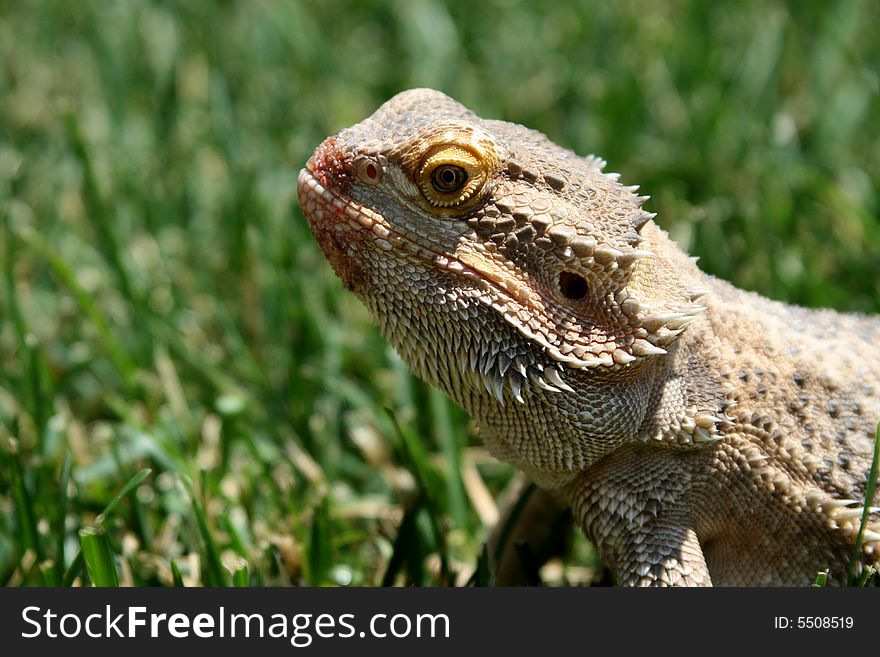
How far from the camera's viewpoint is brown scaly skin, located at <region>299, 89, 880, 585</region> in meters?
2.63

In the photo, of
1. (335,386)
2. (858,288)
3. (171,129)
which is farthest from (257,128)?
(858,288)

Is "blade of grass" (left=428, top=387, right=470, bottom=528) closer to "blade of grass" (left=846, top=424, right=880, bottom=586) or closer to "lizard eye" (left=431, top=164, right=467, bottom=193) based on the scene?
"lizard eye" (left=431, top=164, right=467, bottom=193)

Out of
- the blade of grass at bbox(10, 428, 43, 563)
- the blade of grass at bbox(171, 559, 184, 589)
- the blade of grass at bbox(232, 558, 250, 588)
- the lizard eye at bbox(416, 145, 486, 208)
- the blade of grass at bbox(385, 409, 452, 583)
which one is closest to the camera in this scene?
the lizard eye at bbox(416, 145, 486, 208)

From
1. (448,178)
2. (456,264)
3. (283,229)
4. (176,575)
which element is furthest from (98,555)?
(283,229)

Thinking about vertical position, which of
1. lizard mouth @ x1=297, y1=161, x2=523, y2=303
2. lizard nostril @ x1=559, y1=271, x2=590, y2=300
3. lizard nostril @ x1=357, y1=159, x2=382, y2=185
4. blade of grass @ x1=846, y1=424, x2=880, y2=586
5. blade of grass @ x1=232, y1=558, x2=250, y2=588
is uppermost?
lizard nostril @ x1=357, y1=159, x2=382, y2=185

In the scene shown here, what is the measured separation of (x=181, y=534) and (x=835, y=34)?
458 centimetres

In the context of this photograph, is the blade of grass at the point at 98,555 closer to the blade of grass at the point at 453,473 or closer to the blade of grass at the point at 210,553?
the blade of grass at the point at 210,553

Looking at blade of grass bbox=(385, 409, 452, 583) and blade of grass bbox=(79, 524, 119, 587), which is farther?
blade of grass bbox=(385, 409, 452, 583)

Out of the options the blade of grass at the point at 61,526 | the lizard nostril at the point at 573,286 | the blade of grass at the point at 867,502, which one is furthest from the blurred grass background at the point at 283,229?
the blade of grass at the point at 867,502

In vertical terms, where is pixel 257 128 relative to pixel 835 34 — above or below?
below

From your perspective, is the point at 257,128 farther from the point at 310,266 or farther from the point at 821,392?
the point at 821,392

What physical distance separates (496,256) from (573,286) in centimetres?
22

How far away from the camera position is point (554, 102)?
19.1 ft

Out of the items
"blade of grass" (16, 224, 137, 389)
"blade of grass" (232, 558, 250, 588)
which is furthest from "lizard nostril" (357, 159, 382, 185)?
"blade of grass" (16, 224, 137, 389)
